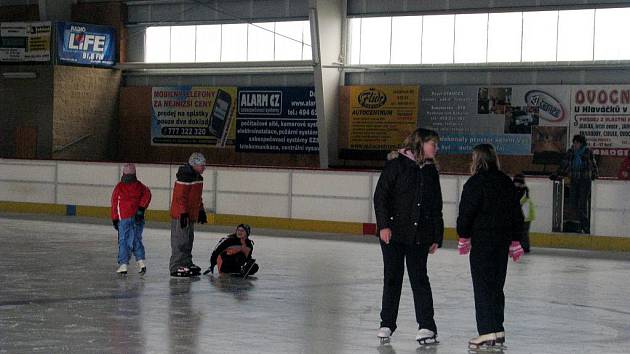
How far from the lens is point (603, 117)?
32.1m

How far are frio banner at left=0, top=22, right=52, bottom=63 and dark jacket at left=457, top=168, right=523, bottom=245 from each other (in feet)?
Result: 101

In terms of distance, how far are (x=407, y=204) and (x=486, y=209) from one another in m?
0.67

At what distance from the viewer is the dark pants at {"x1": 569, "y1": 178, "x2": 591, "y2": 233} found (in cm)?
2420

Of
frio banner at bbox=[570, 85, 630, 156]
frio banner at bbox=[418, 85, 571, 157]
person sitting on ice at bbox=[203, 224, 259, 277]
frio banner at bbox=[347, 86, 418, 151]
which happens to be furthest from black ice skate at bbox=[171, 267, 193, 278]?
frio banner at bbox=[347, 86, 418, 151]

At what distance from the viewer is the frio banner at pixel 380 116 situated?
3584 cm

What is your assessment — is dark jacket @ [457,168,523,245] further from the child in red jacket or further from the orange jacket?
the child in red jacket

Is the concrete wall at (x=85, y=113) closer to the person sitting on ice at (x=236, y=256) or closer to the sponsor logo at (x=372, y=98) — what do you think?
the sponsor logo at (x=372, y=98)

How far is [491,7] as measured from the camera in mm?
33312

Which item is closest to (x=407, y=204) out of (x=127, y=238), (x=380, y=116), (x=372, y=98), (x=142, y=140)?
(x=127, y=238)

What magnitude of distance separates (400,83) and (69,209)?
1055 centimetres

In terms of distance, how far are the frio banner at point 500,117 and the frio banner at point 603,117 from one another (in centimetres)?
35

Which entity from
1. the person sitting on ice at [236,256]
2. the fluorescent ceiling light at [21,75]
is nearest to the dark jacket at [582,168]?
the person sitting on ice at [236,256]

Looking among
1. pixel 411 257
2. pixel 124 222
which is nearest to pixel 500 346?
pixel 411 257

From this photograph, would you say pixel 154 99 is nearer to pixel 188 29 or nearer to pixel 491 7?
pixel 188 29
